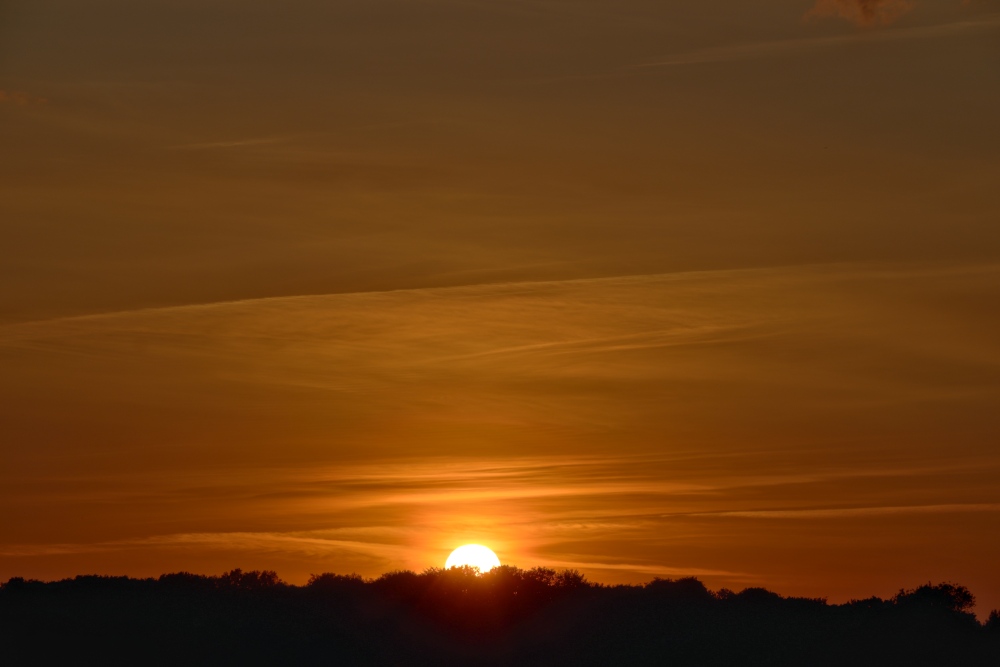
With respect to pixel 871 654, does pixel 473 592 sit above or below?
above

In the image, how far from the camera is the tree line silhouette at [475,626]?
10588 centimetres

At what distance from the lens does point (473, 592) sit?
116062 millimetres

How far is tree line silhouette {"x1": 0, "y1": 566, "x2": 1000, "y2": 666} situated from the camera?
347ft

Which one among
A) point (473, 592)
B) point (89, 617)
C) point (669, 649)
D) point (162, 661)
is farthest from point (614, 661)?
point (89, 617)

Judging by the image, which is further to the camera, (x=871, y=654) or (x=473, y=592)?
(x=473, y=592)

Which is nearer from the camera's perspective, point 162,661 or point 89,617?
point 162,661

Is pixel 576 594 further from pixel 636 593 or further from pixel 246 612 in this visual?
pixel 246 612

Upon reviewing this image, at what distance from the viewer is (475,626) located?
11206 centimetres

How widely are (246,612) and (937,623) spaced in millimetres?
49218

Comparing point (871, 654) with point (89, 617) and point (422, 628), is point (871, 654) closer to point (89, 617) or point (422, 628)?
point (422, 628)

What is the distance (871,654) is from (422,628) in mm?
31069

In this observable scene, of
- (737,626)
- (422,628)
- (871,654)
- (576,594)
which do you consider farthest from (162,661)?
(871,654)

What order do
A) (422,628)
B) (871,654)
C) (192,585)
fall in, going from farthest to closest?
1. (192,585)
2. (422,628)
3. (871,654)

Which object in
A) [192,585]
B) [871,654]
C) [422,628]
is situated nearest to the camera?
[871,654]
